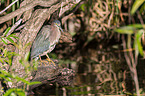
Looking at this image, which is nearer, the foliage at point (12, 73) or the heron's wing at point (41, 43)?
the foliage at point (12, 73)

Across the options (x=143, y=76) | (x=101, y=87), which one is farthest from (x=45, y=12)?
(x=143, y=76)

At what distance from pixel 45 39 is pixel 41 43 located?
10 centimetres

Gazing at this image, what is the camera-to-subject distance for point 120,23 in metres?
6.64

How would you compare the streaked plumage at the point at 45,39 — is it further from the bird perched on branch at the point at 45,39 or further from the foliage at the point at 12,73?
the foliage at the point at 12,73

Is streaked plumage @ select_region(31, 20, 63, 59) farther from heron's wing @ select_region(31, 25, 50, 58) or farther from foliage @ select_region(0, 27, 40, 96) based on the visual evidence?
foliage @ select_region(0, 27, 40, 96)

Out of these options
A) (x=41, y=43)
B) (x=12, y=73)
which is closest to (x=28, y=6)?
(x=41, y=43)

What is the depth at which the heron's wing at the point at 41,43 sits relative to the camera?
11.2ft

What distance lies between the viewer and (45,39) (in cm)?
356

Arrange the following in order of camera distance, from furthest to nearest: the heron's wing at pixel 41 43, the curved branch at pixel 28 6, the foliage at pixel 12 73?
the heron's wing at pixel 41 43, the curved branch at pixel 28 6, the foliage at pixel 12 73

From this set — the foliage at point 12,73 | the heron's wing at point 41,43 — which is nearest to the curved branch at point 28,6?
the foliage at point 12,73

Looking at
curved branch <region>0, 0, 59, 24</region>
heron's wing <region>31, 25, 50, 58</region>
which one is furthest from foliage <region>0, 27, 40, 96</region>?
heron's wing <region>31, 25, 50, 58</region>

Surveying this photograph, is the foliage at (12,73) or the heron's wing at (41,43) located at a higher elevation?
the heron's wing at (41,43)

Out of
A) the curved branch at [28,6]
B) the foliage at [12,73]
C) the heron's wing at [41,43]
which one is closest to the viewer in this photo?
the foliage at [12,73]

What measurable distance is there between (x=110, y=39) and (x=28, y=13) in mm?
3766
